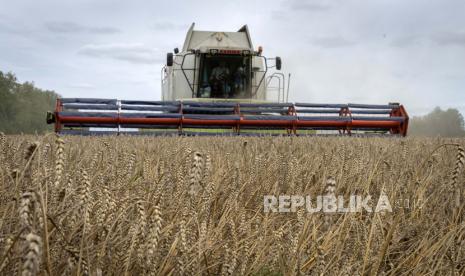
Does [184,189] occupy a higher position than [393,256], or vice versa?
[184,189]

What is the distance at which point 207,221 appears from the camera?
2193mm

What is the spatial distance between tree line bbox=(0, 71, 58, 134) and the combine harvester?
113 ft

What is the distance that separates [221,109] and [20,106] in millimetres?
49267

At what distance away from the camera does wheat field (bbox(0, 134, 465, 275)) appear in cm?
117

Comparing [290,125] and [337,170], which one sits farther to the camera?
[290,125]

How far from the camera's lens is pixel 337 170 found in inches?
134

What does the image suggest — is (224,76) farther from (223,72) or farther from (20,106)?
(20,106)

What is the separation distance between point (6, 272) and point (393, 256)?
1432 mm

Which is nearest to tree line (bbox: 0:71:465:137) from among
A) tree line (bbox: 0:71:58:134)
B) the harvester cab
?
tree line (bbox: 0:71:58:134)

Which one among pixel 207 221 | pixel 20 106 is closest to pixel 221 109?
pixel 207 221

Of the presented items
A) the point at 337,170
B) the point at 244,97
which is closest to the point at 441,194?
the point at 337,170

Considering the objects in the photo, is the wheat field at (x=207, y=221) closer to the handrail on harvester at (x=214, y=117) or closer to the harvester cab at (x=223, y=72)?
the handrail on harvester at (x=214, y=117)

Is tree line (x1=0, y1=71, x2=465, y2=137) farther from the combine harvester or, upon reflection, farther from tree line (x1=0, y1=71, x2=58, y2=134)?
the combine harvester

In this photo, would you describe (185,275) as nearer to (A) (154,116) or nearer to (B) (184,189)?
(B) (184,189)
